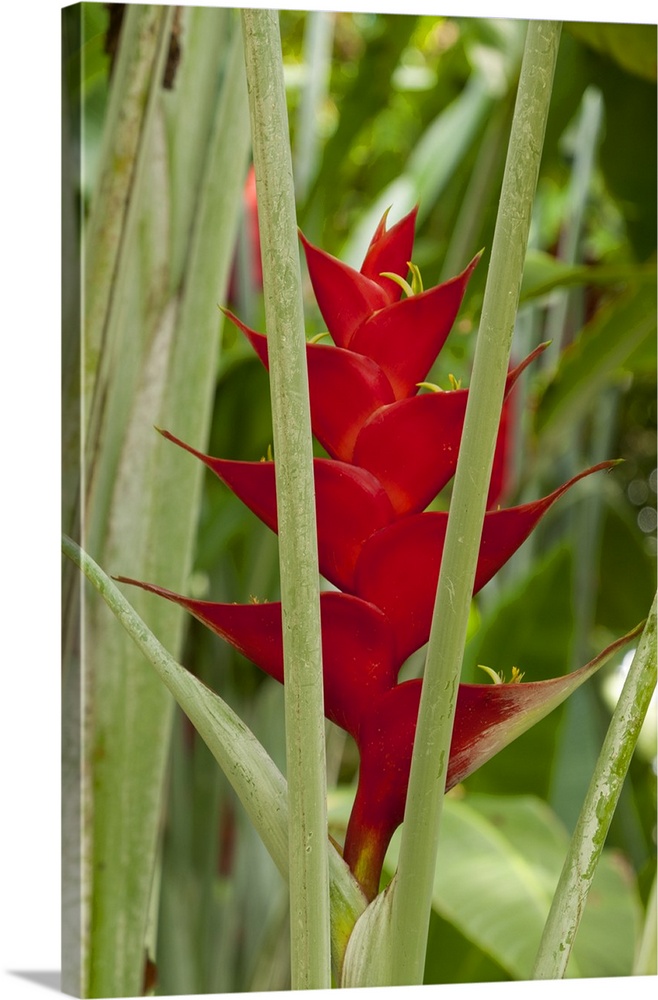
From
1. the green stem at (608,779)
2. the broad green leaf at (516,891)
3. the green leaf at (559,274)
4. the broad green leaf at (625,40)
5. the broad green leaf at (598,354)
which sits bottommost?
the broad green leaf at (516,891)

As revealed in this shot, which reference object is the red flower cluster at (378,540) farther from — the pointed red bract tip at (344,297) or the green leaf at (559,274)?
the green leaf at (559,274)

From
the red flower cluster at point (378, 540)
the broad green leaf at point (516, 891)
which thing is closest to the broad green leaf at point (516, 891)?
the broad green leaf at point (516, 891)

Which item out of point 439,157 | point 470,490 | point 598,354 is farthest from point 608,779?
point 439,157

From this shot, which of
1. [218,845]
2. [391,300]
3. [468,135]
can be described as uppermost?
[468,135]

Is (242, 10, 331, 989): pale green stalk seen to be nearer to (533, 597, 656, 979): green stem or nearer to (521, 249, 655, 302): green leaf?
(533, 597, 656, 979): green stem

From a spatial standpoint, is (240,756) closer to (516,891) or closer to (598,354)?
(516,891)
